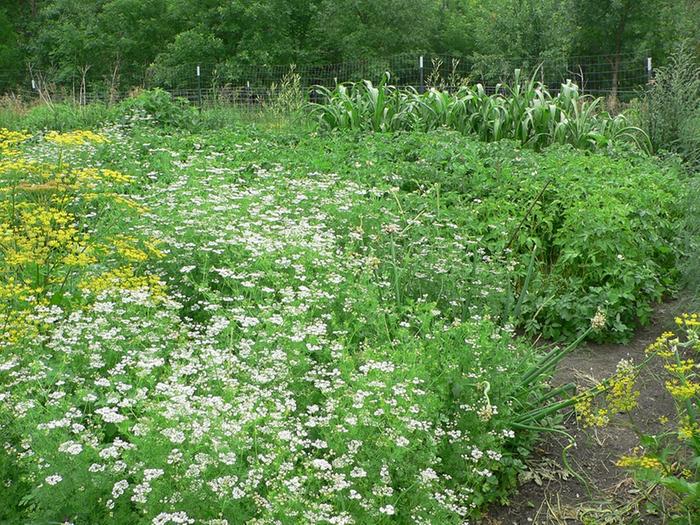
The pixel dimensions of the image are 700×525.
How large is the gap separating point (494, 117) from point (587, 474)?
17.8ft

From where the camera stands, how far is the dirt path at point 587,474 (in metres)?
3.33

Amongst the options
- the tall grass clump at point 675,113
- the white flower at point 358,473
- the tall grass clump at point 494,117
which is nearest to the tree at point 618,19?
the tall grass clump at point 675,113

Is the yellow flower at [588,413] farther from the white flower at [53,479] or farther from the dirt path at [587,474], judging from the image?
the white flower at [53,479]

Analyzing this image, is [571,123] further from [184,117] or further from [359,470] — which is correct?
[359,470]

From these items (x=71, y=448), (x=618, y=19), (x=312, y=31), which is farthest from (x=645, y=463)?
(x=312, y=31)

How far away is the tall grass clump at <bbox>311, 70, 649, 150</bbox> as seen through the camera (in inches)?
319

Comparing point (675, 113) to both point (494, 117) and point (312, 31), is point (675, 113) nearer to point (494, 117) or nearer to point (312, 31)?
point (494, 117)

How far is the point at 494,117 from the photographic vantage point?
326 inches

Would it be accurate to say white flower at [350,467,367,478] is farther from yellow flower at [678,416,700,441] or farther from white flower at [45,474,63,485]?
yellow flower at [678,416,700,441]

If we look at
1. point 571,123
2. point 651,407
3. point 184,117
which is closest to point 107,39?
point 184,117

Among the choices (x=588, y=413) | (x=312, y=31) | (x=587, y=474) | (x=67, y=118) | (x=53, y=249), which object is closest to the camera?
(x=588, y=413)

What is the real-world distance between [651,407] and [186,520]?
2858mm

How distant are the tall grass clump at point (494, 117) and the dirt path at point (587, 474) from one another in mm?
4070

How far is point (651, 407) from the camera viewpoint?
405 cm
